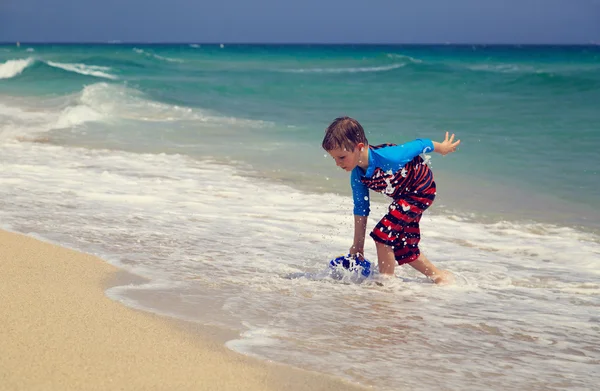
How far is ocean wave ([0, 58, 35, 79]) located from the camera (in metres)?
29.2

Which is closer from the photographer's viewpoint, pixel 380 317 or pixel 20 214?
pixel 380 317

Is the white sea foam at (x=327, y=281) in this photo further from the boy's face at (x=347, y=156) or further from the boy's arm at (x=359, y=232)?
the boy's face at (x=347, y=156)

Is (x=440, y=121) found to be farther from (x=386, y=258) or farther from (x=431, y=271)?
(x=386, y=258)

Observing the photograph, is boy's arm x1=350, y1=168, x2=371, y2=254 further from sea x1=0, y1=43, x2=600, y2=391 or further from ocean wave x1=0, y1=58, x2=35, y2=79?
ocean wave x1=0, y1=58, x2=35, y2=79

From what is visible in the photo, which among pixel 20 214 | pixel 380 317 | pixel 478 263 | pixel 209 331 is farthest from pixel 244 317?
pixel 20 214

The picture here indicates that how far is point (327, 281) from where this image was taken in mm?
4500

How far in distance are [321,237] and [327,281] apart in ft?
4.16

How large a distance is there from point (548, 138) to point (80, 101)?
945 cm

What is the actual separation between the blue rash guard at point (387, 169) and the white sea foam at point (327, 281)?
20.1 inches

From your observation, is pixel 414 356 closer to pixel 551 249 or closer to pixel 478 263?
pixel 478 263

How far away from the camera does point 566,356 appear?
3.44 m

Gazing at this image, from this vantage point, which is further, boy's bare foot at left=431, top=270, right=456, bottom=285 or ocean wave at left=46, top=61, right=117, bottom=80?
ocean wave at left=46, top=61, right=117, bottom=80

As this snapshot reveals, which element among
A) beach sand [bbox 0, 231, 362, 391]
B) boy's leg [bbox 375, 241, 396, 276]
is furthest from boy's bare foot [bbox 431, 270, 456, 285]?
beach sand [bbox 0, 231, 362, 391]

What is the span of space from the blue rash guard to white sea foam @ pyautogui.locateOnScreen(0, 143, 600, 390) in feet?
1.68
